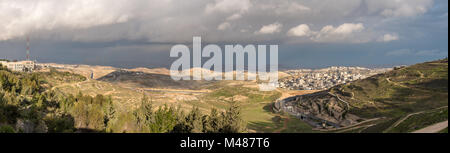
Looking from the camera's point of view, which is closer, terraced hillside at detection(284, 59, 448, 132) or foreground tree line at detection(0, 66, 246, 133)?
foreground tree line at detection(0, 66, 246, 133)

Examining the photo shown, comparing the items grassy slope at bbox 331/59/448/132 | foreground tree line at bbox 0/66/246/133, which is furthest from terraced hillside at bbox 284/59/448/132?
foreground tree line at bbox 0/66/246/133

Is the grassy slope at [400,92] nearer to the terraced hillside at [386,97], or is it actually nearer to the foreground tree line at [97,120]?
the terraced hillside at [386,97]

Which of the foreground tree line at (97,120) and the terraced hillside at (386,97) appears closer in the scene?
the foreground tree line at (97,120)

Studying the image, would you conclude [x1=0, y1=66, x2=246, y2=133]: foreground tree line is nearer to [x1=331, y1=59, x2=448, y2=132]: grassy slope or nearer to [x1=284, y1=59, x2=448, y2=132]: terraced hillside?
[x1=284, y1=59, x2=448, y2=132]: terraced hillside

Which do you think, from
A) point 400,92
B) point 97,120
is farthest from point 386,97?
point 97,120

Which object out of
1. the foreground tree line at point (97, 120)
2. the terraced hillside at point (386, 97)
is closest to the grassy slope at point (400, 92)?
the terraced hillside at point (386, 97)

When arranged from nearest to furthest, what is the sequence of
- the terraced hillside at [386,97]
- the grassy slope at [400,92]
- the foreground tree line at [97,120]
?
Result: 1. the foreground tree line at [97,120]
2. the grassy slope at [400,92]
3. the terraced hillside at [386,97]

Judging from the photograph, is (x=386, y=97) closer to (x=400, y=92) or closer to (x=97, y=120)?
(x=400, y=92)

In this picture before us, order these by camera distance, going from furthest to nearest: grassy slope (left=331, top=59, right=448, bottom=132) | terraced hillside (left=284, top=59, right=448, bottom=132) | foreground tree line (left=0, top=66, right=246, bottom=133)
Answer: terraced hillside (left=284, top=59, right=448, bottom=132) → grassy slope (left=331, top=59, right=448, bottom=132) → foreground tree line (left=0, top=66, right=246, bottom=133)

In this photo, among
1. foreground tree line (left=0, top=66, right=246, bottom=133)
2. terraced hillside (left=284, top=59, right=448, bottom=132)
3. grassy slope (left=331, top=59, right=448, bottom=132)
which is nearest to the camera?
foreground tree line (left=0, top=66, right=246, bottom=133)
